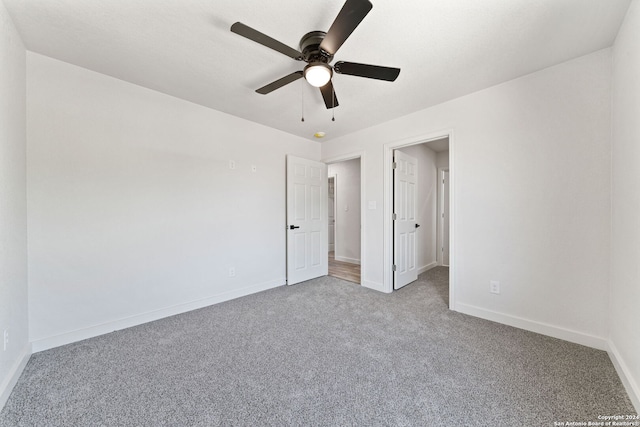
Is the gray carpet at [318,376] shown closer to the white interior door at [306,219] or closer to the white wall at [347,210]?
the white interior door at [306,219]

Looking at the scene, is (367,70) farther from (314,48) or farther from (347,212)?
(347,212)

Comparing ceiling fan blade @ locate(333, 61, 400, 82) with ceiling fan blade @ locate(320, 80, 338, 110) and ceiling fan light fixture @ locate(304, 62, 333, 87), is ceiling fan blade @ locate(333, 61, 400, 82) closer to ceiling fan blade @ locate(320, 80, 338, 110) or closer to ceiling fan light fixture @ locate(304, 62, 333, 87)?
ceiling fan light fixture @ locate(304, 62, 333, 87)

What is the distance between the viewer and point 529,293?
227 cm

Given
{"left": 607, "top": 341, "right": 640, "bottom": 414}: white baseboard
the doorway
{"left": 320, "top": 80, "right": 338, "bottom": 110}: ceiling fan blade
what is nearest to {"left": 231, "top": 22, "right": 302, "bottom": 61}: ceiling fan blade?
{"left": 320, "top": 80, "right": 338, "bottom": 110}: ceiling fan blade

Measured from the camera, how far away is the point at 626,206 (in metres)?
1.62

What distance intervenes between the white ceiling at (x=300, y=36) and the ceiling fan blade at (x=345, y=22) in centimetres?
21

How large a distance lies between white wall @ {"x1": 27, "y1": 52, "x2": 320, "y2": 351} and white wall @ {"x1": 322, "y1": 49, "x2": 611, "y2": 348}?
264 centimetres

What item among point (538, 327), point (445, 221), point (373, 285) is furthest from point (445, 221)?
point (538, 327)

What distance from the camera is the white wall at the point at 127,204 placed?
6.66ft

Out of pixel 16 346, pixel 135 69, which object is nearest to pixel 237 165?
pixel 135 69

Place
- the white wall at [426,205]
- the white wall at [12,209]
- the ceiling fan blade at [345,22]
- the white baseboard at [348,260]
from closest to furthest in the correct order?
the ceiling fan blade at [345,22] → the white wall at [12,209] → the white wall at [426,205] → the white baseboard at [348,260]

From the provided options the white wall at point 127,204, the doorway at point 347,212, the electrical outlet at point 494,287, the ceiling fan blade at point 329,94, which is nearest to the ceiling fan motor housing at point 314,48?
the ceiling fan blade at point 329,94

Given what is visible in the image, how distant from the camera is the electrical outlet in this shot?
8.05ft

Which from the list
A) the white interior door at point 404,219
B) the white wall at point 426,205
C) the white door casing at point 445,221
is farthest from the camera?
the white door casing at point 445,221
